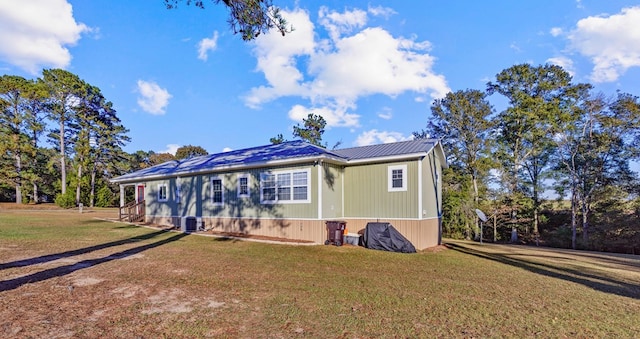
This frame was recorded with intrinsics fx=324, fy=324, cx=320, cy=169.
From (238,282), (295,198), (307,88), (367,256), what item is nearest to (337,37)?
(307,88)

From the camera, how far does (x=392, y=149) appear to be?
1367cm

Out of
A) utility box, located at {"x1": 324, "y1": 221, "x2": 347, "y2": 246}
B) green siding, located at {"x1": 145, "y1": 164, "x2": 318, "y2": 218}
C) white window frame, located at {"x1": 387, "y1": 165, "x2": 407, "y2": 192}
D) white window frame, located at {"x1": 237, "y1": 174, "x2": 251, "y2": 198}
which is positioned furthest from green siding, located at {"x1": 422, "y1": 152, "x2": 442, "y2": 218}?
white window frame, located at {"x1": 237, "y1": 174, "x2": 251, "y2": 198}

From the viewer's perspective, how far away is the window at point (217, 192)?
1573cm

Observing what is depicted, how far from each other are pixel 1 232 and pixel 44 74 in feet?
87.7

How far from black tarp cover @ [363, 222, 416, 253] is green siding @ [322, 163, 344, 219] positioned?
179 centimetres

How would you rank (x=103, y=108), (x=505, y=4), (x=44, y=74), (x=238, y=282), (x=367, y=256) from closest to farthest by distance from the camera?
1. (x=238, y=282)
2. (x=367, y=256)
3. (x=505, y=4)
4. (x=44, y=74)
5. (x=103, y=108)

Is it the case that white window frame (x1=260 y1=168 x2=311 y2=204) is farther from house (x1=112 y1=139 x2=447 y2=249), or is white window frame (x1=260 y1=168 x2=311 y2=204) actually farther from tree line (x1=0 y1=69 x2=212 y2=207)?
tree line (x1=0 y1=69 x2=212 y2=207)

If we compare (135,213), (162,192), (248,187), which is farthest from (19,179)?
(248,187)

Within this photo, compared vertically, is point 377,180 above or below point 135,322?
above

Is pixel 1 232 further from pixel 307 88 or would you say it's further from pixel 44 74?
pixel 44 74

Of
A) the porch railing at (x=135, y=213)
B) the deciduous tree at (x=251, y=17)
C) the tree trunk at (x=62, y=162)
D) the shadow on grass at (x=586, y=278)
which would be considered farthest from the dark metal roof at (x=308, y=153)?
the tree trunk at (x=62, y=162)

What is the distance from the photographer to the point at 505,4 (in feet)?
42.0

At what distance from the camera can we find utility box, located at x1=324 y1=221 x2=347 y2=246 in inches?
484

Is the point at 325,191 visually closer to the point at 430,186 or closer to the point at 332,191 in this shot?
the point at 332,191
